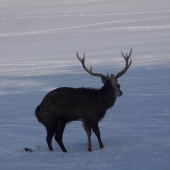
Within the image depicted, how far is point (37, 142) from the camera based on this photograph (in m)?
7.54

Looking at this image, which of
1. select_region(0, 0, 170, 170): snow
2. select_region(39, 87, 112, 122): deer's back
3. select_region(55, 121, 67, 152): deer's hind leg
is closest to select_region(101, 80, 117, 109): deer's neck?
select_region(39, 87, 112, 122): deer's back

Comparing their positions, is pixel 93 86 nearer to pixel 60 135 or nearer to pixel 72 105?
pixel 60 135

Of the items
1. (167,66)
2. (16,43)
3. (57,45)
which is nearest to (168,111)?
(167,66)

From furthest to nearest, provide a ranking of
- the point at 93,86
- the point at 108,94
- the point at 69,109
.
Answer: the point at 93,86
the point at 108,94
the point at 69,109

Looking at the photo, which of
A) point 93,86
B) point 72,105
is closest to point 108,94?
point 72,105

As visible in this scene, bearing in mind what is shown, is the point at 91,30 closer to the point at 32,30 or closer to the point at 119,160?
the point at 32,30

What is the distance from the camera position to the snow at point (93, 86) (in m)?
5.80

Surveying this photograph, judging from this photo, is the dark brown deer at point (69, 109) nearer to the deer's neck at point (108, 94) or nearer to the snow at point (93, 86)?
the deer's neck at point (108, 94)

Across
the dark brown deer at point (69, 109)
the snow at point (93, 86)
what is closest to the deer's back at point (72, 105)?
the dark brown deer at point (69, 109)

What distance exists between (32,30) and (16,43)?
8978 millimetres

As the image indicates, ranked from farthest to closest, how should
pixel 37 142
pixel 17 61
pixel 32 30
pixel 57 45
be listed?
1. pixel 32 30
2. pixel 57 45
3. pixel 17 61
4. pixel 37 142

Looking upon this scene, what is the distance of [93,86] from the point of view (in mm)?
13742

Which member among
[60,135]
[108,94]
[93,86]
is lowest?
[93,86]

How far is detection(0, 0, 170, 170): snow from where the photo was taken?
5.80m
